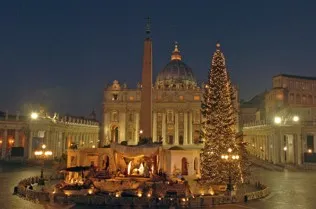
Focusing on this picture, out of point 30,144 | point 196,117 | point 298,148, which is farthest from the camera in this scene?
point 196,117

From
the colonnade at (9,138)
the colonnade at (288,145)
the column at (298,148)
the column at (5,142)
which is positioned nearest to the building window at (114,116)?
the colonnade at (9,138)

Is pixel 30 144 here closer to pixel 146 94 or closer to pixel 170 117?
pixel 146 94

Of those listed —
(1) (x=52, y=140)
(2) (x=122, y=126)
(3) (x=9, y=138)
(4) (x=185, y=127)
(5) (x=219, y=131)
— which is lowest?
(1) (x=52, y=140)

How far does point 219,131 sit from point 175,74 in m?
75.1

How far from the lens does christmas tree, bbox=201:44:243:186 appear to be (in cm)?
3022

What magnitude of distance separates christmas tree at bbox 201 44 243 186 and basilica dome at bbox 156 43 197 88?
68.6 m

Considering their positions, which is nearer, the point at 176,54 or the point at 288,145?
the point at 288,145

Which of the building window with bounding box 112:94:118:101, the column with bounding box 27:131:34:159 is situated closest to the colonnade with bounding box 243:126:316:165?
the column with bounding box 27:131:34:159

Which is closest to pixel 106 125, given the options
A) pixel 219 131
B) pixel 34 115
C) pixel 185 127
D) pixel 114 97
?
pixel 114 97

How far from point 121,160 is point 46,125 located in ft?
102

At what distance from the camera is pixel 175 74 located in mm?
105312

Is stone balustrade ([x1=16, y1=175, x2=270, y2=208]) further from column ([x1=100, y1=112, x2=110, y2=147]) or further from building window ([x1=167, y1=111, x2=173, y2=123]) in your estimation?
building window ([x1=167, y1=111, x2=173, y2=123])

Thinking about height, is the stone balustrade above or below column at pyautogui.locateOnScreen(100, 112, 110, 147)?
below

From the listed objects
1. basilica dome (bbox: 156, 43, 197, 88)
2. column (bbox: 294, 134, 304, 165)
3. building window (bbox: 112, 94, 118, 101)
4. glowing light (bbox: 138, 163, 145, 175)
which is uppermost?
basilica dome (bbox: 156, 43, 197, 88)
